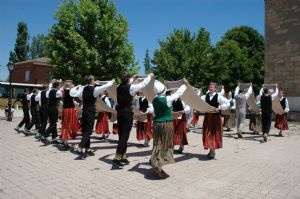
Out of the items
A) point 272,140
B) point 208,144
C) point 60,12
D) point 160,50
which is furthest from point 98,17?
point 208,144

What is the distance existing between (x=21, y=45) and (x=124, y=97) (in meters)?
58.0

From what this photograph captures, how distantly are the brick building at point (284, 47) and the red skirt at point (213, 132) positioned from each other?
1381 centimetres

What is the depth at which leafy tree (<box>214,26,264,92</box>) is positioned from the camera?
35931mm

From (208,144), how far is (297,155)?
2752mm

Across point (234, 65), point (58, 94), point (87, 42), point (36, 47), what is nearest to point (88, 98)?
point (58, 94)

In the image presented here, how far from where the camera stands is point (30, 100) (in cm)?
1244

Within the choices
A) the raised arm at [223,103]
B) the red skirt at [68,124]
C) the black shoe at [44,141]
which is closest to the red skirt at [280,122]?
the raised arm at [223,103]

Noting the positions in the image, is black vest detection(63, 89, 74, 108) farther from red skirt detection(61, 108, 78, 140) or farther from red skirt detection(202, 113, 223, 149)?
red skirt detection(202, 113, 223, 149)

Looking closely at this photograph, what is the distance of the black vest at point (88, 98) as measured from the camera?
25.9ft

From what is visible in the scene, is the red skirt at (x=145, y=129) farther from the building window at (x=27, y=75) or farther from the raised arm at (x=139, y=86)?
the building window at (x=27, y=75)

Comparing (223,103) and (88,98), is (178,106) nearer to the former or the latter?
(223,103)

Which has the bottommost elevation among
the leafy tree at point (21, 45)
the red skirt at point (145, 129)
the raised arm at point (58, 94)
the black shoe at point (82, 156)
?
the black shoe at point (82, 156)

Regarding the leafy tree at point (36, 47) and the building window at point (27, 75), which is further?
the leafy tree at point (36, 47)

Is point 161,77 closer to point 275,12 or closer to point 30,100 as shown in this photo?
point 275,12
